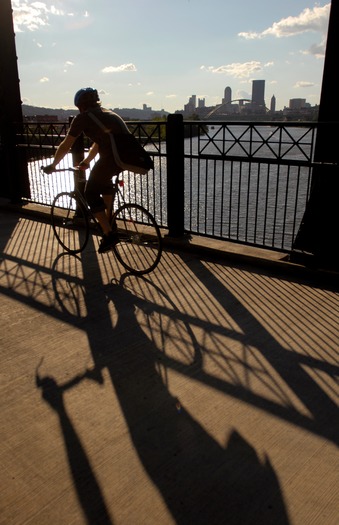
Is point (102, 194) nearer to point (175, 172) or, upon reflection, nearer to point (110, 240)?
point (110, 240)

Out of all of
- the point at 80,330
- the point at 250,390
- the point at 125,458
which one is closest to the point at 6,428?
the point at 125,458

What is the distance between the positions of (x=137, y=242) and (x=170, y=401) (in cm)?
265

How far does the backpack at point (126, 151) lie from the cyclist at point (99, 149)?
71 millimetres

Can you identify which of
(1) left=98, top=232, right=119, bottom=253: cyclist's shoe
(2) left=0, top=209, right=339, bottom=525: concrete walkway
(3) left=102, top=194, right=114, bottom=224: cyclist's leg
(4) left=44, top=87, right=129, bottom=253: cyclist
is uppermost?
(4) left=44, top=87, right=129, bottom=253: cyclist

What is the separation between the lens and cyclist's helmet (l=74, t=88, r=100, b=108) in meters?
4.83

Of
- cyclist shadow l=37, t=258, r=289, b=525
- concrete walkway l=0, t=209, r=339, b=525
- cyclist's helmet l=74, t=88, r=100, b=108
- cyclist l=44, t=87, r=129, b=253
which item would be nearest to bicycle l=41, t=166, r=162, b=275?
cyclist l=44, t=87, r=129, b=253

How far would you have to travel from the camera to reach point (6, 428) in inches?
106

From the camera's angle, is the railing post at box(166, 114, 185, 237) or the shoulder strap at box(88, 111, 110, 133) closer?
the shoulder strap at box(88, 111, 110, 133)

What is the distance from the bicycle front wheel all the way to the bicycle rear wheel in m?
0.56

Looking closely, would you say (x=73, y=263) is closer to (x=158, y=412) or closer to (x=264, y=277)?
(x=264, y=277)

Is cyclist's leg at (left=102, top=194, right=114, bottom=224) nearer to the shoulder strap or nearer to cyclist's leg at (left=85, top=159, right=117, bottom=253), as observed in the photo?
cyclist's leg at (left=85, top=159, right=117, bottom=253)

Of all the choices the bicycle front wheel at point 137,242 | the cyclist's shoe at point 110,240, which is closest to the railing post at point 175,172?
the bicycle front wheel at point 137,242

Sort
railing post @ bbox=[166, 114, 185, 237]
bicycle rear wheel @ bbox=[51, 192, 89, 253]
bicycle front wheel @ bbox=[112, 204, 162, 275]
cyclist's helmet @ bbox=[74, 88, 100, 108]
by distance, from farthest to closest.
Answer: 1. railing post @ bbox=[166, 114, 185, 237]
2. bicycle rear wheel @ bbox=[51, 192, 89, 253]
3. bicycle front wheel @ bbox=[112, 204, 162, 275]
4. cyclist's helmet @ bbox=[74, 88, 100, 108]

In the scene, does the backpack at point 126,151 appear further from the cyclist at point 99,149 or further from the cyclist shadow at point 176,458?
the cyclist shadow at point 176,458
